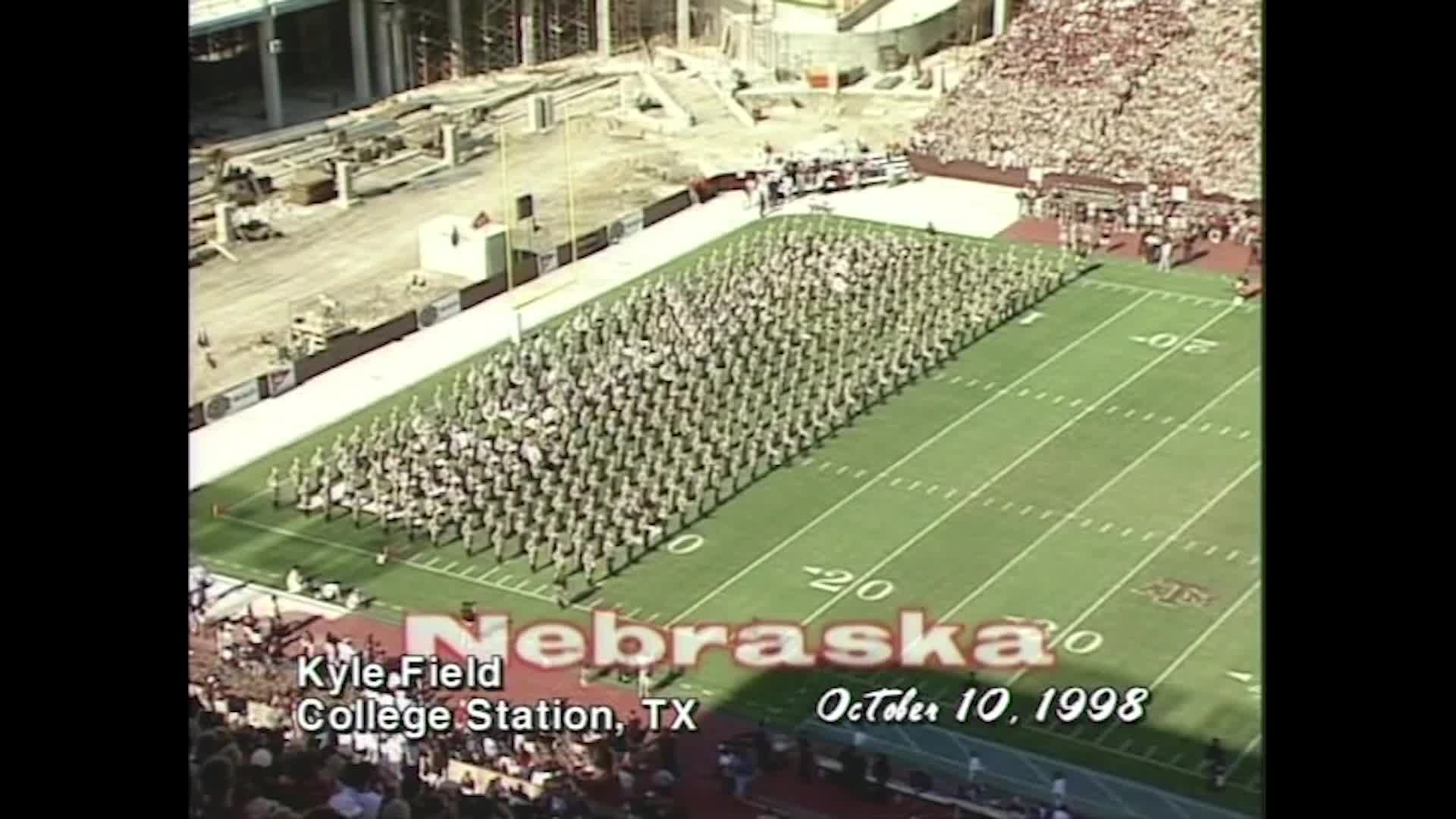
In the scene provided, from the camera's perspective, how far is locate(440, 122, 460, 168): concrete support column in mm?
17828

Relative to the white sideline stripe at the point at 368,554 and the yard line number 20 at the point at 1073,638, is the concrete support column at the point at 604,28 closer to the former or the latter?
the white sideline stripe at the point at 368,554

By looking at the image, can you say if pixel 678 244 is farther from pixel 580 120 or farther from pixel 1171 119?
pixel 1171 119

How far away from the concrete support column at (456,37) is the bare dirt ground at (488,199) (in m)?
0.34

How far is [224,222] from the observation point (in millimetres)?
17469

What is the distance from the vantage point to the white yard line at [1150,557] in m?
14.1

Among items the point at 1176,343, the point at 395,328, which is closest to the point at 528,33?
the point at 395,328

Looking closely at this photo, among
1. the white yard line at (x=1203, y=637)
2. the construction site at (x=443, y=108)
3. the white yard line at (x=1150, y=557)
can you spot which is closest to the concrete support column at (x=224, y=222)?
the construction site at (x=443, y=108)

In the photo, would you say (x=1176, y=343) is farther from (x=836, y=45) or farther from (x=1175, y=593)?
(x=1175, y=593)

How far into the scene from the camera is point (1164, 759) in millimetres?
13219

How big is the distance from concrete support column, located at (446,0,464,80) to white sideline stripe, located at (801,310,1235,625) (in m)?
4.58

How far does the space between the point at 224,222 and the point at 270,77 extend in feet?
3.24

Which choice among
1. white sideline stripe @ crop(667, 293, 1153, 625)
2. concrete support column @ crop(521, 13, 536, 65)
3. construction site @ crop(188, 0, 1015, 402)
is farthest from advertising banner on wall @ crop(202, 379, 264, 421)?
white sideline stripe @ crop(667, 293, 1153, 625)

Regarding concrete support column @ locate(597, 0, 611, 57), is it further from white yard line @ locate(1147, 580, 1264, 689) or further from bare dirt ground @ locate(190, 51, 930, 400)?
white yard line @ locate(1147, 580, 1264, 689)

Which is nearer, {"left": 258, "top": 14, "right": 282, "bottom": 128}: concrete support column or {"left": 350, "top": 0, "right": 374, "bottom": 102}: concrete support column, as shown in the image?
{"left": 350, "top": 0, "right": 374, "bottom": 102}: concrete support column
